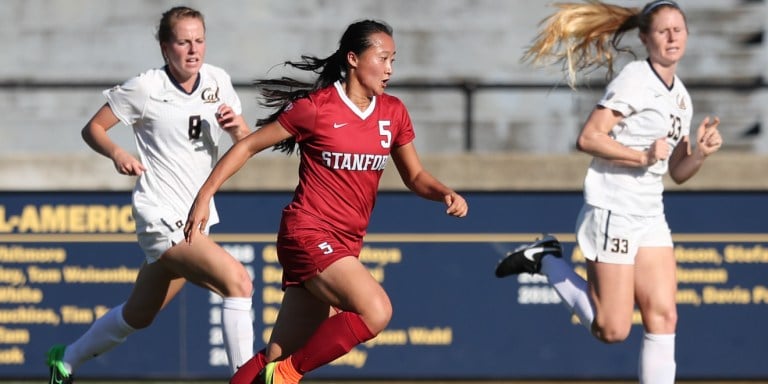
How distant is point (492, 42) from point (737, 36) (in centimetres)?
226

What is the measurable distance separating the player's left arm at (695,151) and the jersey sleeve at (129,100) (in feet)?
9.07

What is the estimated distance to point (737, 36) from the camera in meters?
13.4

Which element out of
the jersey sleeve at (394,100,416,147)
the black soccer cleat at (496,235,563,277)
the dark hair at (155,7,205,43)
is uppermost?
the dark hair at (155,7,205,43)

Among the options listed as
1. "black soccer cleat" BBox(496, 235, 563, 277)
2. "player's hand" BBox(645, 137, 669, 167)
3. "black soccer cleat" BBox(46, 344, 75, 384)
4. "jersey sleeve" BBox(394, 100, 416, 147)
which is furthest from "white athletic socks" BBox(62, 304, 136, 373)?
"player's hand" BBox(645, 137, 669, 167)

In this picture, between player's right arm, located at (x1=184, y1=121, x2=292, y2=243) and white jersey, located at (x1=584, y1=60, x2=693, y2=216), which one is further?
white jersey, located at (x1=584, y1=60, x2=693, y2=216)

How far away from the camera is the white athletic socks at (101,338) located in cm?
788

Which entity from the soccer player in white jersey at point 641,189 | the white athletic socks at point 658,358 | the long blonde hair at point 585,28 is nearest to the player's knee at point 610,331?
the soccer player in white jersey at point 641,189

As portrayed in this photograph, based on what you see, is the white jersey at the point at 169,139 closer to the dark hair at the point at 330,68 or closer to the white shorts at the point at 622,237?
the dark hair at the point at 330,68

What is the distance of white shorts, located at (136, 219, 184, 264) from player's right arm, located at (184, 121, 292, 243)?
0.98 metres

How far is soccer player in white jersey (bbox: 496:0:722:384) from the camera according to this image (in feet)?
23.5

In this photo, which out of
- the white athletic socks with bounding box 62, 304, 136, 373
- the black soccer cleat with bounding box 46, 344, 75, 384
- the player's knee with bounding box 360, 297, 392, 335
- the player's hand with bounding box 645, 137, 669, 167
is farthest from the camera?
the black soccer cleat with bounding box 46, 344, 75, 384

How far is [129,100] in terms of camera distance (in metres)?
7.63

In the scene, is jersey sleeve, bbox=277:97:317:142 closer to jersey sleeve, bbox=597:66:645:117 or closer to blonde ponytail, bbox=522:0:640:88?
jersey sleeve, bbox=597:66:645:117

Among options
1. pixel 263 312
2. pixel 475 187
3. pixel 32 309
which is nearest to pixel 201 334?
pixel 263 312
